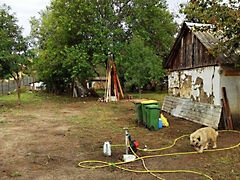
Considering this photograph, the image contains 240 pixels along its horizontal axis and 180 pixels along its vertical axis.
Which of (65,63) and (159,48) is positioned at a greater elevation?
(159,48)

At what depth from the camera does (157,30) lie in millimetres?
21203

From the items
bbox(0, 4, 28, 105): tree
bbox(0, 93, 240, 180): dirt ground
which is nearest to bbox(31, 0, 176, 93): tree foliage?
bbox(0, 4, 28, 105): tree

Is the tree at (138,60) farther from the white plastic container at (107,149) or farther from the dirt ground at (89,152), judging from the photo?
the white plastic container at (107,149)

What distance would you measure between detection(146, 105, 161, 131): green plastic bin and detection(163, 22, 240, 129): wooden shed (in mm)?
2033

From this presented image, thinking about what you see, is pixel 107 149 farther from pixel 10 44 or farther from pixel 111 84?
pixel 111 84

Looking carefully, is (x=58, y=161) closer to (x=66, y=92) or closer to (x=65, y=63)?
(x=65, y=63)

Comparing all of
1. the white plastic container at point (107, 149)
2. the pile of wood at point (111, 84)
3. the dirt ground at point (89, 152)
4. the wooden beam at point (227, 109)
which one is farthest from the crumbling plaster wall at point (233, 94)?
the pile of wood at point (111, 84)

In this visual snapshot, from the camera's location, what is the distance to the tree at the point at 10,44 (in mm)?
14711

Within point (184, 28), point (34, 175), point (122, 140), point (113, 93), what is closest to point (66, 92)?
point (113, 93)

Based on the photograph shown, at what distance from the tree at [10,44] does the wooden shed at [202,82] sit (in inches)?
413

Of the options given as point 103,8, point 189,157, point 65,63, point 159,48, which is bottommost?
point 189,157

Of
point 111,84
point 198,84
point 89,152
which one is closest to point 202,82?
point 198,84

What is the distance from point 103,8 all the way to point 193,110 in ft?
42.3

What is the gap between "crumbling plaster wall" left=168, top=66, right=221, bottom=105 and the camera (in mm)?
8898
